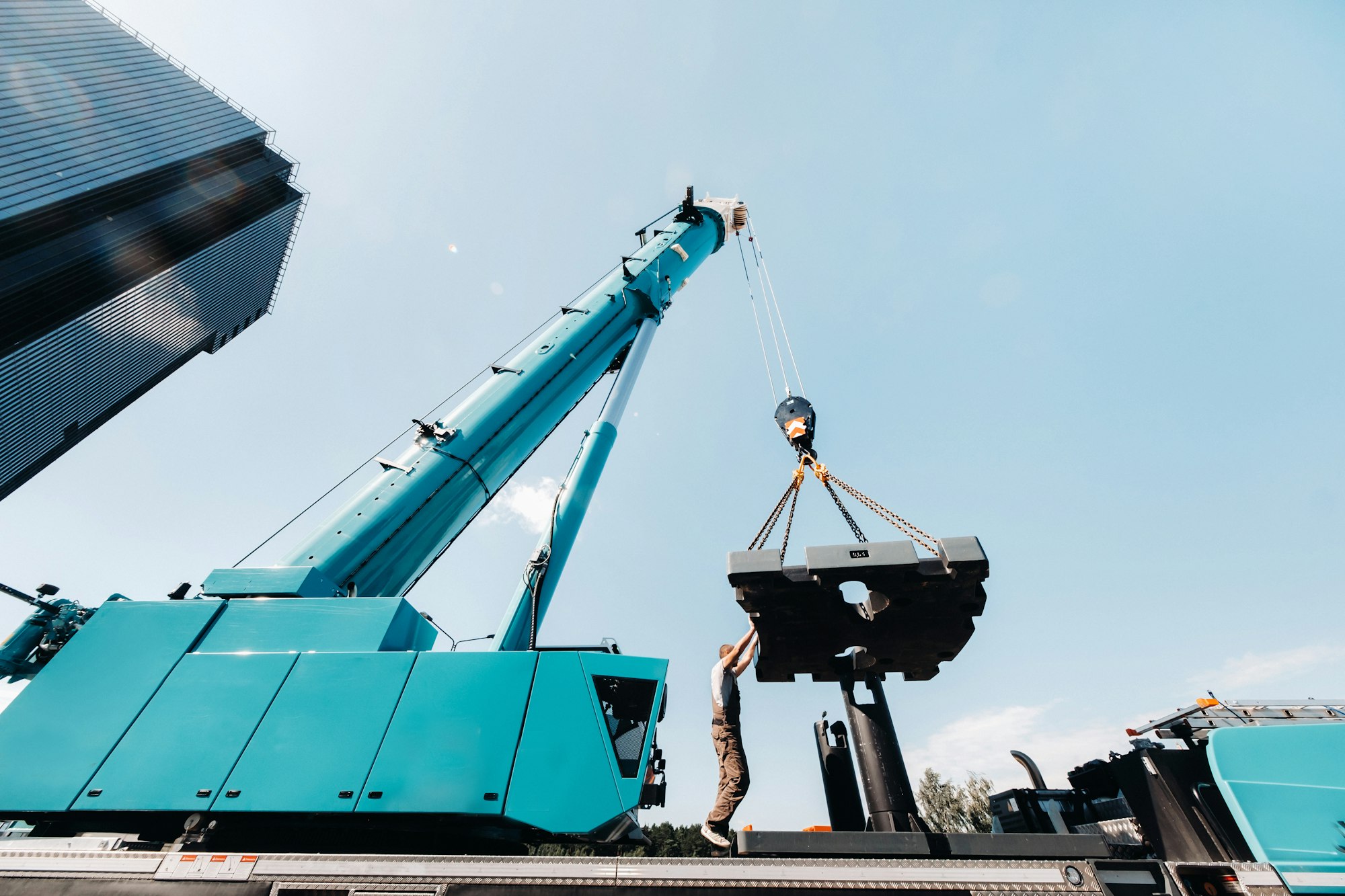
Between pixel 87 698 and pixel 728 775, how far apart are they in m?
5.98

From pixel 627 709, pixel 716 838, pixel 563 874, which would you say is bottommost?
pixel 563 874

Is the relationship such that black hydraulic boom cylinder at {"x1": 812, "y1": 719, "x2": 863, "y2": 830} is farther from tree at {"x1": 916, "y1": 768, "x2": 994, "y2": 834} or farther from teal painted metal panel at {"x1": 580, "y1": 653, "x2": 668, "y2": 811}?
tree at {"x1": 916, "y1": 768, "x2": 994, "y2": 834}

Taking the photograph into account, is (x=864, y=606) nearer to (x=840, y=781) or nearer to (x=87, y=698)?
(x=840, y=781)

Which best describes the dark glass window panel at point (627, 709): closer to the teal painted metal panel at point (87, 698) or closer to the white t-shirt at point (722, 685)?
the white t-shirt at point (722, 685)

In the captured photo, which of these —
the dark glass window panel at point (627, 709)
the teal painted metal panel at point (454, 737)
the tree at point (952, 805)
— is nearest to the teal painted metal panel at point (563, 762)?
the teal painted metal panel at point (454, 737)

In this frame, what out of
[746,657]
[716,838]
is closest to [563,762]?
[716,838]

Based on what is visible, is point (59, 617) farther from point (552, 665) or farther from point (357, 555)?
point (552, 665)

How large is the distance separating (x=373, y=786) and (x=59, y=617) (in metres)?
5.03

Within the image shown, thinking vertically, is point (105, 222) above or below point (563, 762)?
above

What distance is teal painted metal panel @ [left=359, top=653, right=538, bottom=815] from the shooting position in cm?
413

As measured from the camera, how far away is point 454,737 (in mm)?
4332

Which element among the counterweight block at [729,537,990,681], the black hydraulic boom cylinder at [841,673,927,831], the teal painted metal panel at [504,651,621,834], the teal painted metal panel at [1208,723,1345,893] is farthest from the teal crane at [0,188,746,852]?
the teal painted metal panel at [1208,723,1345,893]

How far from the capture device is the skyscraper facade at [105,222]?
98.3ft

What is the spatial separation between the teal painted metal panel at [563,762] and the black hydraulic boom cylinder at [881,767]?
1.95 meters
